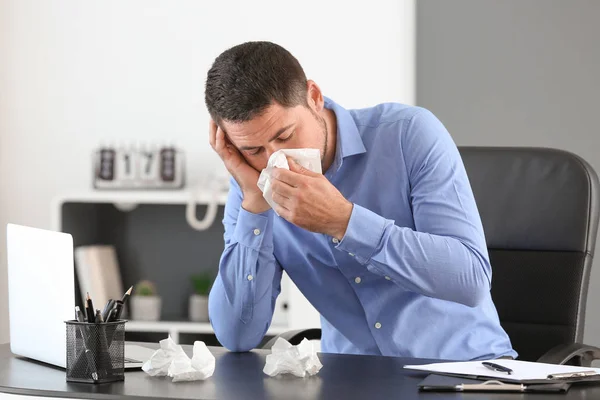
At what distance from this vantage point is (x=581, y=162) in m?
2.00

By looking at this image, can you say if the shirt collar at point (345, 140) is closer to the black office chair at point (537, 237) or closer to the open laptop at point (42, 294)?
the black office chair at point (537, 237)

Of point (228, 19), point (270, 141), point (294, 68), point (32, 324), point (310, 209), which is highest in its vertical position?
point (228, 19)

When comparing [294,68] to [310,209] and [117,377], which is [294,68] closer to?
[310,209]

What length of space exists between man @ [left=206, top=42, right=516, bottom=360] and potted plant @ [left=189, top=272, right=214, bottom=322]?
143cm

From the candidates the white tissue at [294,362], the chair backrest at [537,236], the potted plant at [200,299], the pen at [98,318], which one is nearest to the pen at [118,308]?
the pen at [98,318]

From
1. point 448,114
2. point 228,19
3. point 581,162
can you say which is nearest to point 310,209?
point 581,162

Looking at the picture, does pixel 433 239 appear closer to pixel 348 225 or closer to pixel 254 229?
pixel 348 225

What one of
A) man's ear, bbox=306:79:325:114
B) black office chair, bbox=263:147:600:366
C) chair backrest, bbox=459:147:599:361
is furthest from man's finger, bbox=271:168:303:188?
chair backrest, bbox=459:147:599:361

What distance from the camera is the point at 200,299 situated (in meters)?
3.33

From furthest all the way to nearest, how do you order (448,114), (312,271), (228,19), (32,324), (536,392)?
1. (228,19)
2. (448,114)
3. (312,271)
4. (32,324)
5. (536,392)

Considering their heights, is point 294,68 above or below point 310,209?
above

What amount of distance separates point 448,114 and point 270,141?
66.1 inches

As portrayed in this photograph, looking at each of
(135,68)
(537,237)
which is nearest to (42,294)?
(537,237)

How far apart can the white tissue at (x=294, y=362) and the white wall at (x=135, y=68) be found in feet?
6.67
